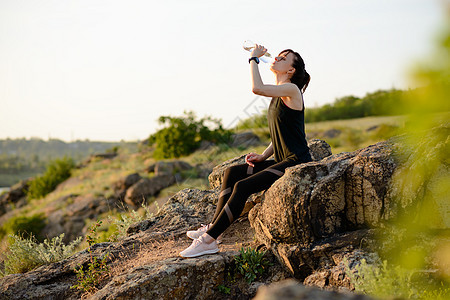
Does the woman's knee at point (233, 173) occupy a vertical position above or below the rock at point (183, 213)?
above

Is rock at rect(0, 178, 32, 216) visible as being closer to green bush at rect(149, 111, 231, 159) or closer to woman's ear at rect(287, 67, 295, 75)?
green bush at rect(149, 111, 231, 159)

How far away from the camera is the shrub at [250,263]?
Answer: 3988 mm

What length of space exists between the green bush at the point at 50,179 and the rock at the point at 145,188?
10.5 m

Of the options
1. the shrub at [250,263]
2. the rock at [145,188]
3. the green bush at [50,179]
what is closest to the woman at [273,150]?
the shrub at [250,263]

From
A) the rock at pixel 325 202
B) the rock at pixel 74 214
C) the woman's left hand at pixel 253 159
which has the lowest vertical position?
the rock at pixel 74 214

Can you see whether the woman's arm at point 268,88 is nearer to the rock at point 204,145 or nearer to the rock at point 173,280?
the rock at point 173,280

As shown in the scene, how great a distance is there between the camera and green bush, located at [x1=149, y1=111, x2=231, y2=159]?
24.6 meters

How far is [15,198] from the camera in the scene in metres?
26.3

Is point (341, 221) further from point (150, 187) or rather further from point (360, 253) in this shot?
point (150, 187)

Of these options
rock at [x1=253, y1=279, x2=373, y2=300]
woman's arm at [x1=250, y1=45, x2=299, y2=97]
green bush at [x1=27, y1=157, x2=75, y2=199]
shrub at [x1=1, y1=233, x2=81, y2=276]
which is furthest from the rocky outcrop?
green bush at [x1=27, y1=157, x2=75, y2=199]

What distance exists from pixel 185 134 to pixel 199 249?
20.9 m

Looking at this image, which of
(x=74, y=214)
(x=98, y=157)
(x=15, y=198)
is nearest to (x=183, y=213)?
(x=74, y=214)

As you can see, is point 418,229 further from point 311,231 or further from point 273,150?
point 273,150

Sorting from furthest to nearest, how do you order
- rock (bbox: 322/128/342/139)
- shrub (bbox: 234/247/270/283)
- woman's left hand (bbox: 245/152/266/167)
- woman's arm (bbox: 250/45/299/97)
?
rock (bbox: 322/128/342/139)
woman's left hand (bbox: 245/152/266/167)
woman's arm (bbox: 250/45/299/97)
shrub (bbox: 234/247/270/283)
